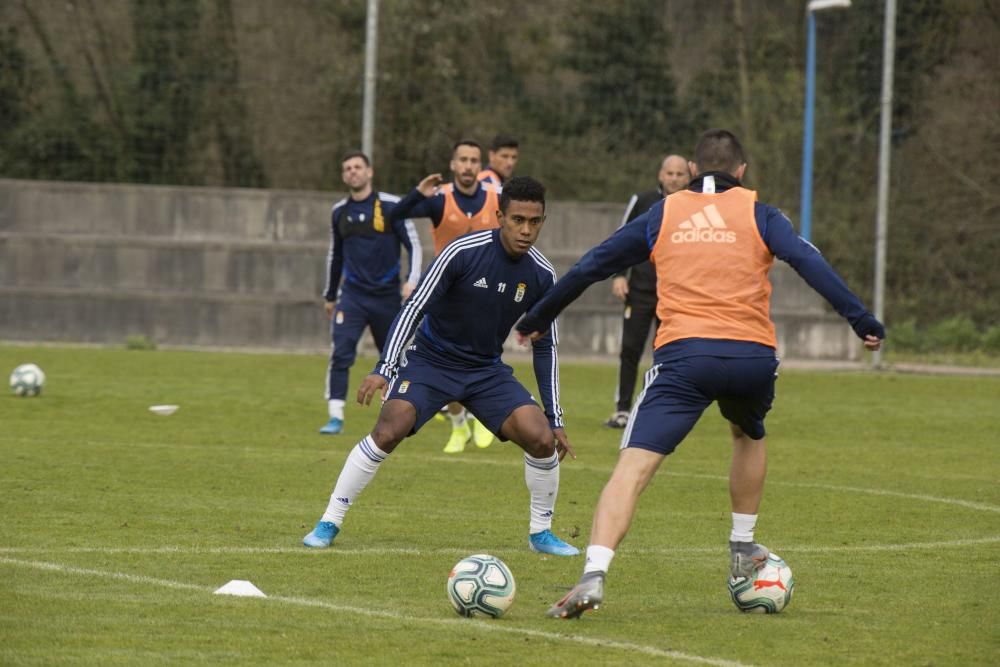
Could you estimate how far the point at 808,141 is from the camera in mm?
23750

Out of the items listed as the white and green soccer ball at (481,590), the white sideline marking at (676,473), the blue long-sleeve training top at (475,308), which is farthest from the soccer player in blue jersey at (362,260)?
the white and green soccer ball at (481,590)

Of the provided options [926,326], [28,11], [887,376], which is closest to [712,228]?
[887,376]

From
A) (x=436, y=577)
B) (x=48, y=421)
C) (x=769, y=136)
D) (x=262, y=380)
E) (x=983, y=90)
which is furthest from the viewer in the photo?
(x=769, y=136)

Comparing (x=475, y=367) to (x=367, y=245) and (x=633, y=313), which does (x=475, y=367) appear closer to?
(x=367, y=245)

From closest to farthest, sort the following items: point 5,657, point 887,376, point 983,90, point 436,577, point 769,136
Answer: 1. point 5,657
2. point 436,577
3. point 887,376
4. point 983,90
5. point 769,136

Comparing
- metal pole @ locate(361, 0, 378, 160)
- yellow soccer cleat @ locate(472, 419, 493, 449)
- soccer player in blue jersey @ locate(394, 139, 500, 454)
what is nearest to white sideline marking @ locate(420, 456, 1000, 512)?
soccer player in blue jersey @ locate(394, 139, 500, 454)

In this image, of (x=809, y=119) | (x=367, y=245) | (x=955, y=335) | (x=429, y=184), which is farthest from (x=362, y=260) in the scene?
(x=955, y=335)

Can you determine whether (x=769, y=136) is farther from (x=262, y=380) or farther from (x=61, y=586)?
(x=61, y=586)

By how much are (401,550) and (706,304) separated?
2306 millimetres

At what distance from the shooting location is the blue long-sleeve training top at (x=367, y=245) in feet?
45.7

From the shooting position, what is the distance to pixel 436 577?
7238 millimetres

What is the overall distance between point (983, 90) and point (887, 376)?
193 inches

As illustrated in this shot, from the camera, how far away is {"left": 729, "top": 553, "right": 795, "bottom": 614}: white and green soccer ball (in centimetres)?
660

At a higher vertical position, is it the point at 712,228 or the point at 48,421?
the point at 712,228
